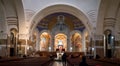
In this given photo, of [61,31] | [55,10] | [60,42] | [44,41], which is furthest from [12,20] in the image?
[60,42]

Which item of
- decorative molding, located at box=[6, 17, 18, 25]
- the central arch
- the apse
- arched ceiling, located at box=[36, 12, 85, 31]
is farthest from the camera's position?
the apse

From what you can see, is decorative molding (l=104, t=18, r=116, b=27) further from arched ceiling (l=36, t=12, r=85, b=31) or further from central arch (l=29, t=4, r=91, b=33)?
arched ceiling (l=36, t=12, r=85, b=31)

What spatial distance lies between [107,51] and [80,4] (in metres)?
5.33

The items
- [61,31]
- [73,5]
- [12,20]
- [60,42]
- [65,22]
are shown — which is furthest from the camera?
[60,42]

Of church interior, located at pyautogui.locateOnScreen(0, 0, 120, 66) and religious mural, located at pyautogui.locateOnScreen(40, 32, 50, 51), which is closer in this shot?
church interior, located at pyautogui.locateOnScreen(0, 0, 120, 66)

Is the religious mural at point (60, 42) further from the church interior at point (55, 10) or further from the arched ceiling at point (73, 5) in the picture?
the arched ceiling at point (73, 5)

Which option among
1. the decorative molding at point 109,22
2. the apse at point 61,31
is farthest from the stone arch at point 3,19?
the apse at point 61,31

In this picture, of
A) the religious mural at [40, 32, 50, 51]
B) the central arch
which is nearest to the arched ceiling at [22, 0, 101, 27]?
the central arch

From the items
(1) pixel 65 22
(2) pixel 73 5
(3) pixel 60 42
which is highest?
(2) pixel 73 5

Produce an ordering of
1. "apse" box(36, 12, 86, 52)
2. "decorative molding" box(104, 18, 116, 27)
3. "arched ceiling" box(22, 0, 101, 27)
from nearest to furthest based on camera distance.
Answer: "decorative molding" box(104, 18, 116, 27), "arched ceiling" box(22, 0, 101, 27), "apse" box(36, 12, 86, 52)

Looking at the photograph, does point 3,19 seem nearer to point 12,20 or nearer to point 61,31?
point 12,20

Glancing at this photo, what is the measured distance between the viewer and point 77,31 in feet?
109

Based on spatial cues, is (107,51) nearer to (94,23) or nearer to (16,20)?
(94,23)

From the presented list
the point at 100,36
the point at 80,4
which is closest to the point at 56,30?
the point at 80,4
